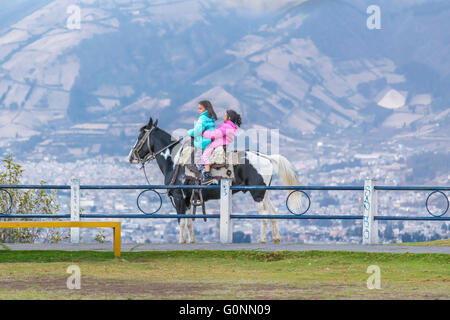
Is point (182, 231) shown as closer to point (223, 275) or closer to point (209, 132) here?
point (209, 132)

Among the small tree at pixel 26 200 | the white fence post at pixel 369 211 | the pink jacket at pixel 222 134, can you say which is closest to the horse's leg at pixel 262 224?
the pink jacket at pixel 222 134

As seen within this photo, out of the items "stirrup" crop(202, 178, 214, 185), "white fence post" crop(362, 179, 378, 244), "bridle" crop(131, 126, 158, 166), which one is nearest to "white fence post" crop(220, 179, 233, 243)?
"stirrup" crop(202, 178, 214, 185)

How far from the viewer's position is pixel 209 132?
61.9ft

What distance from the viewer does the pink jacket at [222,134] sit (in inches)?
741

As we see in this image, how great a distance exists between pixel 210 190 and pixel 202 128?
148cm

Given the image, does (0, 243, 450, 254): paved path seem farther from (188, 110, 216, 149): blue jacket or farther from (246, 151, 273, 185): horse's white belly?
(188, 110, 216, 149): blue jacket

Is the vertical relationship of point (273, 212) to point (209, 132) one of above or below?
below

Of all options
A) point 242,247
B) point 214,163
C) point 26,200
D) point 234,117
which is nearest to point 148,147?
point 214,163

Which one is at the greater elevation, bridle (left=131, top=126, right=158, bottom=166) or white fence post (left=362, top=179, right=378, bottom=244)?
bridle (left=131, top=126, right=158, bottom=166)

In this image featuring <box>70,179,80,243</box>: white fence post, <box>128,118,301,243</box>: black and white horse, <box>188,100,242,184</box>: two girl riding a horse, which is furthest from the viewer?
<box>128,118,301,243</box>: black and white horse

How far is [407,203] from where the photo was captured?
14275 cm

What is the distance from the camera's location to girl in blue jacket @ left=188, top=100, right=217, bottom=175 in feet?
61.4

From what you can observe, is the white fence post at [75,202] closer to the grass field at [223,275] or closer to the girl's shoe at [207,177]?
the grass field at [223,275]
